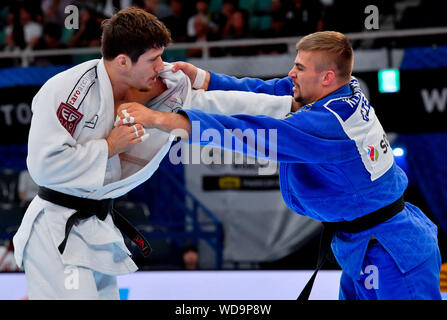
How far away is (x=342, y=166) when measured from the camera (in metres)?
2.48

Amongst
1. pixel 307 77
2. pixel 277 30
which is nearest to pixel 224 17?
pixel 277 30

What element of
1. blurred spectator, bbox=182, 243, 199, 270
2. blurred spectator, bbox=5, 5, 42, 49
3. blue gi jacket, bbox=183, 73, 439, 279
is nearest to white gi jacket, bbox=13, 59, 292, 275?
blue gi jacket, bbox=183, 73, 439, 279

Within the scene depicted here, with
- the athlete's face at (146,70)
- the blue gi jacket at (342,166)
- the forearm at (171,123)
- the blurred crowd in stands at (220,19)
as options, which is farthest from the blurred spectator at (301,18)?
the forearm at (171,123)

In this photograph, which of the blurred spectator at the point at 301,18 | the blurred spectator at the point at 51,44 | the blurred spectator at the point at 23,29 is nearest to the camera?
the blurred spectator at the point at 301,18

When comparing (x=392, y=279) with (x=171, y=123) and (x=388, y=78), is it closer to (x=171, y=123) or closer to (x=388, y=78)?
(x=171, y=123)

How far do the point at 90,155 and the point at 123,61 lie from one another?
A: 435mm

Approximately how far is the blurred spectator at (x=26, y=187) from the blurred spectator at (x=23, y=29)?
5.10 ft

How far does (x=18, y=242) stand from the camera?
2.37 metres

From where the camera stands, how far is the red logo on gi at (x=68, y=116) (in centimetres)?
225

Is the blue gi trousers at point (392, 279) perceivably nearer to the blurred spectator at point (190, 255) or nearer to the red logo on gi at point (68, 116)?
the red logo on gi at point (68, 116)

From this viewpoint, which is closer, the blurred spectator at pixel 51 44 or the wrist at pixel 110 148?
the wrist at pixel 110 148

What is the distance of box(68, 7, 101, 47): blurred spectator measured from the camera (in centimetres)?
656
